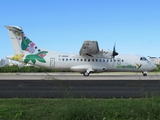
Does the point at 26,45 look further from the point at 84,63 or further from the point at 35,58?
the point at 84,63

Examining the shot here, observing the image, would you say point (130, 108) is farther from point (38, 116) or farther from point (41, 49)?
point (41, 49)

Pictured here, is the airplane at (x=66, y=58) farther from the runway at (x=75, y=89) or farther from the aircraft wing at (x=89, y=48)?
the runway at (x=75, y=89)

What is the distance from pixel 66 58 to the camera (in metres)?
29.2

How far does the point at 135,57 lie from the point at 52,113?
2663 centimetres

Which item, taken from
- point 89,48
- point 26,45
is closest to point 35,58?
point 26,45

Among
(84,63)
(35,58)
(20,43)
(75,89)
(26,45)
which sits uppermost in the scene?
(20,43)

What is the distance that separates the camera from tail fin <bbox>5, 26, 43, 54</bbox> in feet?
93.5

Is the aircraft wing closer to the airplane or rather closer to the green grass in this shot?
the airplane

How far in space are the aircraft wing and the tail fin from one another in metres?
6.33

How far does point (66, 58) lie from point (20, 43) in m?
6.61

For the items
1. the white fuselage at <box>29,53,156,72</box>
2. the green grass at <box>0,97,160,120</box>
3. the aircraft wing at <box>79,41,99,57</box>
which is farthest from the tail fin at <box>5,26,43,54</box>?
the green grass at <box>0,97,160,120</box>

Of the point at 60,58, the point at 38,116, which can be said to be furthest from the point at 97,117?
the point at 60,58

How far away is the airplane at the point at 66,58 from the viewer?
28312 millimetres

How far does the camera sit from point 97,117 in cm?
539
